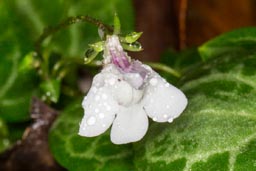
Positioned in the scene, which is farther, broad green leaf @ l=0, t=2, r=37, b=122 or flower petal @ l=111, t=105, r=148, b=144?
broad green leaf @ l=0, t=2, r=37, b=122

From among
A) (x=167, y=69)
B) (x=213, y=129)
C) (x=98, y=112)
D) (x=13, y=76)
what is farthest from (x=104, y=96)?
(x=13, y=76)

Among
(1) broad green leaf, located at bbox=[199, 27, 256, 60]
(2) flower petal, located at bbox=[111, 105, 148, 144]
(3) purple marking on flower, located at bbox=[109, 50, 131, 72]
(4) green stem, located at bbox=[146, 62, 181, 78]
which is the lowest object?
(4) green stem, located at bbox=[146, 62, 181, 78]

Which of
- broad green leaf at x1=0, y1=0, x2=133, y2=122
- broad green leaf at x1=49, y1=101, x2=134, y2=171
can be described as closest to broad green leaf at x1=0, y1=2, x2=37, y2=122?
broad green leaf at x1=0, y1=0, x2=133, y2=122

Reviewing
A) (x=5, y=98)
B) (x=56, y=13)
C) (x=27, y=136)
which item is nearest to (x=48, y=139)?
(x=27, y=136)

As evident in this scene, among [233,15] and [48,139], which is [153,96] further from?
[233,15]

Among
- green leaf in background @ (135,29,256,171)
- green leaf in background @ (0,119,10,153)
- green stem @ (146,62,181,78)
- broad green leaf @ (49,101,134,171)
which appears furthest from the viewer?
green leaf in background @ (0,119,10,153)

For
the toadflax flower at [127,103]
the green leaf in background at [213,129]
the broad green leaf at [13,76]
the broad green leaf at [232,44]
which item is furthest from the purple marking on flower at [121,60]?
the broad green leaf at [13,76]

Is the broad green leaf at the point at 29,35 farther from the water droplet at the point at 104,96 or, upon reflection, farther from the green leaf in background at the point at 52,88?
the water droplet at the point at 104,96

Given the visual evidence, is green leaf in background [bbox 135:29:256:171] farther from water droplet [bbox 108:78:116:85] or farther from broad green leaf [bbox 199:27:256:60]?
water droplet [bbox 108:78:116:85]
